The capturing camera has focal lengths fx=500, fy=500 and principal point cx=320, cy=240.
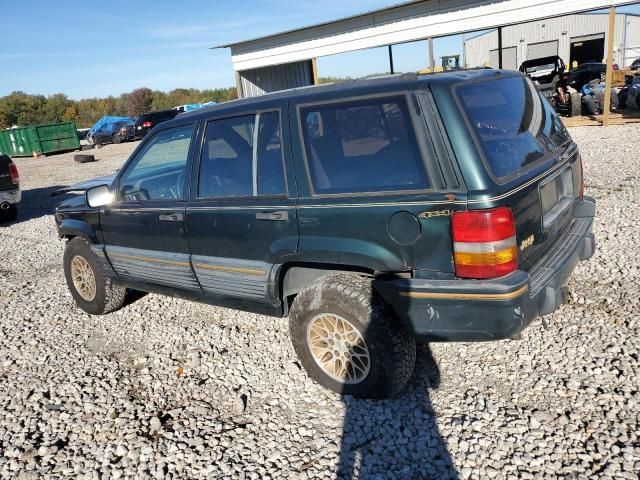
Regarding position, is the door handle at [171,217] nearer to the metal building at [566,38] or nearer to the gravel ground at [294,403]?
the gravel ground at [294,403]

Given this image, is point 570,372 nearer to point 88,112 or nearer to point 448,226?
point 448,226

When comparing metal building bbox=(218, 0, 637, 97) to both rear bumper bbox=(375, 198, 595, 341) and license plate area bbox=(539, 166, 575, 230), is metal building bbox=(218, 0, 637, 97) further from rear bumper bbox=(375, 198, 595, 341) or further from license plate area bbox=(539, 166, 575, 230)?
rear bumper bbox=(375, 198, 595, 341)

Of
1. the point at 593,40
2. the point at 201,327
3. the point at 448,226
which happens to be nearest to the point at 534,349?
the point at 448,226

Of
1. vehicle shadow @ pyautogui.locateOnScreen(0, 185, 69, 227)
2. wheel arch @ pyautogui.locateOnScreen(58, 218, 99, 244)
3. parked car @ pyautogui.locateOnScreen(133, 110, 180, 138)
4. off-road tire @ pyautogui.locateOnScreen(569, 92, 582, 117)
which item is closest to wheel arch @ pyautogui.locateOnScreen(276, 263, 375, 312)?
wheel arch @ pyautogui.locateOnScreen(58, 218, 99, 244)

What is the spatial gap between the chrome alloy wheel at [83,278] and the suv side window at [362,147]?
2.84 meters

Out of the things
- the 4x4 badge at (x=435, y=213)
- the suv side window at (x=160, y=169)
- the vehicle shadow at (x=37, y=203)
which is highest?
the suv side window at (x=160, y=169)

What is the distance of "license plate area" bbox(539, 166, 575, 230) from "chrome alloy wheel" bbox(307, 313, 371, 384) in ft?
4.21

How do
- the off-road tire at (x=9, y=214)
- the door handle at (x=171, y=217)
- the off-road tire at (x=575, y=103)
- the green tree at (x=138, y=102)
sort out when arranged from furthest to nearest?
the green tree at (x=138, y=102) < the off-road tire at (x=575, y=103) < the off-road tire at (x=9, y=214) < the door handle at (x=171, y=217)

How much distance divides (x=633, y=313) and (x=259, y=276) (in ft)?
8.90

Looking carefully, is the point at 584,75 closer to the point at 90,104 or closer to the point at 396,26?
the point at 396,26

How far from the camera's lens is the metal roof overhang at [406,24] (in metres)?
14.2

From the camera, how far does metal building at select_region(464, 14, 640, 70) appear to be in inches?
1522

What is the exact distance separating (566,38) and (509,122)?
4388 cm

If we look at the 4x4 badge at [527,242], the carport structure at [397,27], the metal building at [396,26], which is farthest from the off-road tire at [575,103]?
the 4x4 badge at [527,242]
